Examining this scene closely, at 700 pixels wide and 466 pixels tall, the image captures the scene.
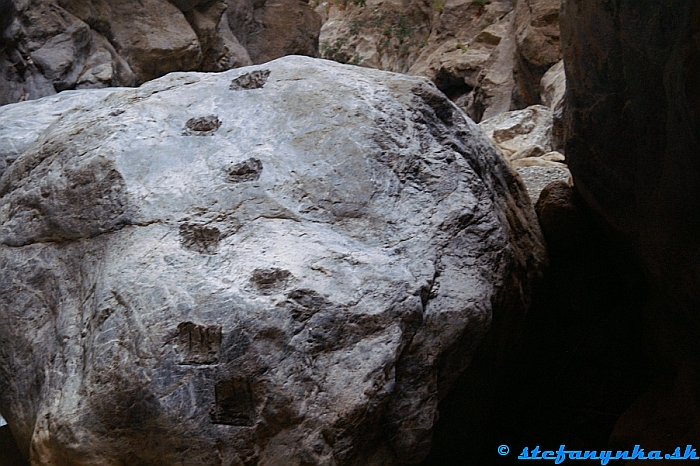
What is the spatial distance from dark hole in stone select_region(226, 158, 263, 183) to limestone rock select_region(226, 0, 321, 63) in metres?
9.01

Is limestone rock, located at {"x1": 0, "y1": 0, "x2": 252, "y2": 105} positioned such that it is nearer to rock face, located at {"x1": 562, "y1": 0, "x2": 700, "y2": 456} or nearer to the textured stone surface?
the textured stone surface

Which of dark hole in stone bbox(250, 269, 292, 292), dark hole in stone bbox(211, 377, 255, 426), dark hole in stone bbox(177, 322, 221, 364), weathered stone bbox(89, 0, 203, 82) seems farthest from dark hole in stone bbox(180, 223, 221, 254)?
weathered stone bbox(89, 0, 203, 82)

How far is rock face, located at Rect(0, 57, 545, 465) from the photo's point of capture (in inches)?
108

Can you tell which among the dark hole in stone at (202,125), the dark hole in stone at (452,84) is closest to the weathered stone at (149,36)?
the dark hole in stone at (452,84)

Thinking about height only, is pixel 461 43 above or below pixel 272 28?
below

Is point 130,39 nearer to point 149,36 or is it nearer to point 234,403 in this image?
point 149,36

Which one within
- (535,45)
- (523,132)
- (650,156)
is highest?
(650,156)

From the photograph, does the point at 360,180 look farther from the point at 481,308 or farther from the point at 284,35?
the point at 284,35

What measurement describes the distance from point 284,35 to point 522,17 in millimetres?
4006

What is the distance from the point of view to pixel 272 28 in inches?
484

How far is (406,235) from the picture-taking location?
320 centimetres

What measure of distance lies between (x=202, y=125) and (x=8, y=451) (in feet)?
6.02

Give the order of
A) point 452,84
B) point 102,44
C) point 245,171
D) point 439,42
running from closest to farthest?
point 245,171 → point 102,44 → point 452,84 → point 439,42

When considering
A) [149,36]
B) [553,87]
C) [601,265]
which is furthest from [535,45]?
[601,265]
